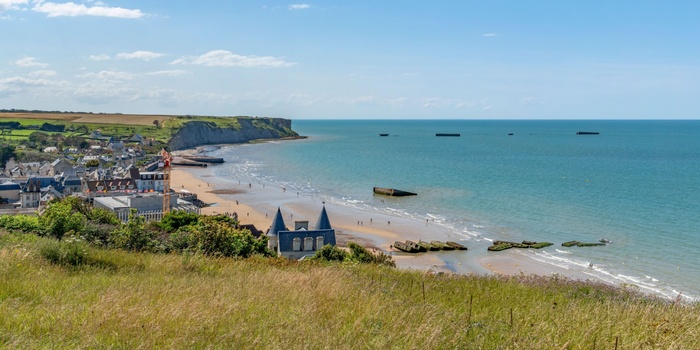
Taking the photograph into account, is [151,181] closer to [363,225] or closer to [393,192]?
[393,192]

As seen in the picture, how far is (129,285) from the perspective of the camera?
29.4 feet

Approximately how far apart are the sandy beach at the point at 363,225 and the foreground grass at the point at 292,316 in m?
17.8

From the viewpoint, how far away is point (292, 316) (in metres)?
7.06

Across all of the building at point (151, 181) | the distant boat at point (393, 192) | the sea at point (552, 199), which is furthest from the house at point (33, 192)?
the distant boat at point (393, 192)

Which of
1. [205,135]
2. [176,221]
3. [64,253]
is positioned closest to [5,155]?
[176,221]

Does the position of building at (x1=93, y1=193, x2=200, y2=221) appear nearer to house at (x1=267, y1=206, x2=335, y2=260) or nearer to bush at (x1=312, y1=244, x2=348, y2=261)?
house at (x1=267, y1=206, x2=335, y2=260)

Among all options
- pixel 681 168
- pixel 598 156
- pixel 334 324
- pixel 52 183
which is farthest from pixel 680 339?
pixel 598 156

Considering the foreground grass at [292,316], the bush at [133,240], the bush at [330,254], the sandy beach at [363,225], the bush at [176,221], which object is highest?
the foreground grass at [292,316]

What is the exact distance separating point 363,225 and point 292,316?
42790 mm

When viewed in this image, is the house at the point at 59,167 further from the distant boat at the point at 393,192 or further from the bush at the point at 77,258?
the bush at the point at 77,258

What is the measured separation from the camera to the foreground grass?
20.1ft

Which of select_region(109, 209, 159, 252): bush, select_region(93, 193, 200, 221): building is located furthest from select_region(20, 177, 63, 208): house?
select_region(109, 209, 159, 252): bush

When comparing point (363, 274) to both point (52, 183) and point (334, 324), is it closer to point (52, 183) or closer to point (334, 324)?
point (334, 324)

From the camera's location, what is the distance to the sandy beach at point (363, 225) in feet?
116
